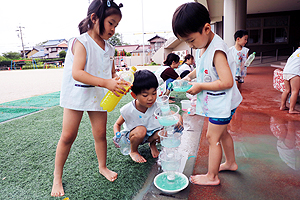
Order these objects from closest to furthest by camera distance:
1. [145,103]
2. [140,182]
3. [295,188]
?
[295,188] < [140,182] < [145,103]

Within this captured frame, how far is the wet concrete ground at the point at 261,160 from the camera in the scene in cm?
185

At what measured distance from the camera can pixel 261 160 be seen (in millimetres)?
2361

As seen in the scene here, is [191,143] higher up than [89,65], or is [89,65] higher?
[89,65]

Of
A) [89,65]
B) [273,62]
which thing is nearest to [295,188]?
[89,65]

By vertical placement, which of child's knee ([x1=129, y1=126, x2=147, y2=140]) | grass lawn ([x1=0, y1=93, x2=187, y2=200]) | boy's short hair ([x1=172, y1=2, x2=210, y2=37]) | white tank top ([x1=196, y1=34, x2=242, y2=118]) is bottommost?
grass lawn ([x1=0, y1=93, x2=187, y2=200])

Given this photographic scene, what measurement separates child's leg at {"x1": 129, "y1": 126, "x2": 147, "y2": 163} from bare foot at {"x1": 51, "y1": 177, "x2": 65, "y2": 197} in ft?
2.74

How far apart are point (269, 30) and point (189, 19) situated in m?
18.8

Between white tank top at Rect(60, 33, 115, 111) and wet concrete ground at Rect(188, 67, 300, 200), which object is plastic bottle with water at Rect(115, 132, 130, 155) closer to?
white tank top at Rect(60, 33, 115, 111)

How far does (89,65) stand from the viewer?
6.23 ft

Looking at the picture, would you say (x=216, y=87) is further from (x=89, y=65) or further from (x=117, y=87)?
(x=89, y=65)

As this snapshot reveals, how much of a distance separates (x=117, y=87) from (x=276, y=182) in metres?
1.73

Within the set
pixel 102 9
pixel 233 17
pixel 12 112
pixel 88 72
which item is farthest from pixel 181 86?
pixel 233 17

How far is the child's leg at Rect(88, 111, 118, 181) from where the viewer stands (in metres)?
2.10

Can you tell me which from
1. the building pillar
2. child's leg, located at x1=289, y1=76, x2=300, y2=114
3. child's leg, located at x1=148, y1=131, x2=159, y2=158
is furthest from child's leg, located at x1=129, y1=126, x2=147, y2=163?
the building pillar
